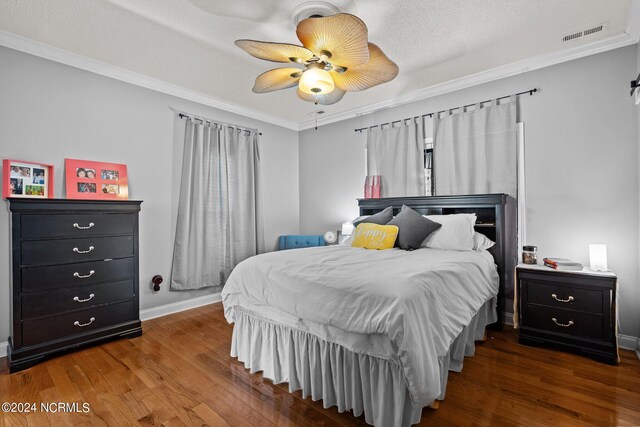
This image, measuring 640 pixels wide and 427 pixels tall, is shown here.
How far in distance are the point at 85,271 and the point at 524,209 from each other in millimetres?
4138

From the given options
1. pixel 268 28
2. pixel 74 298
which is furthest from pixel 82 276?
pixel 268 28

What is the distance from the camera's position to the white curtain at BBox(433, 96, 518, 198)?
3076mm

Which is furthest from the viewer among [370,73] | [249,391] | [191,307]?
[191,307]

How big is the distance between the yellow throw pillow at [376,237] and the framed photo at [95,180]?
2474 mm

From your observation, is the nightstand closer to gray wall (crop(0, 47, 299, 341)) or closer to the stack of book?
the stack of book

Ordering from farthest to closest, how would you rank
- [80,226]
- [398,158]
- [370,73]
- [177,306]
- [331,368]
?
1. [398,158]
2. [177,306]
3. [80,226]
4. [370,73]
5. [331,368]

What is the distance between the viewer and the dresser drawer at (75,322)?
2334 mm

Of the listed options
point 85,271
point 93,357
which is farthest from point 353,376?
point 85,271

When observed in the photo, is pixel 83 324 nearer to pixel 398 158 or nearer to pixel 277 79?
pixel 277 79

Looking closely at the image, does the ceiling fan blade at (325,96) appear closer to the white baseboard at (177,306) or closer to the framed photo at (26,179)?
the framed photo at (26,179)

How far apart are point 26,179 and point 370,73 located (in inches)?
118

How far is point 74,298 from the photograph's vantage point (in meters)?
2.54

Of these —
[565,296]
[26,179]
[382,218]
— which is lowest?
[565,296]

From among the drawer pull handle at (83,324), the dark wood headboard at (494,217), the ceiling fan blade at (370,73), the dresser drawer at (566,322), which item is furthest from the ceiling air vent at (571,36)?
the drawer pull handle at (83,324)
